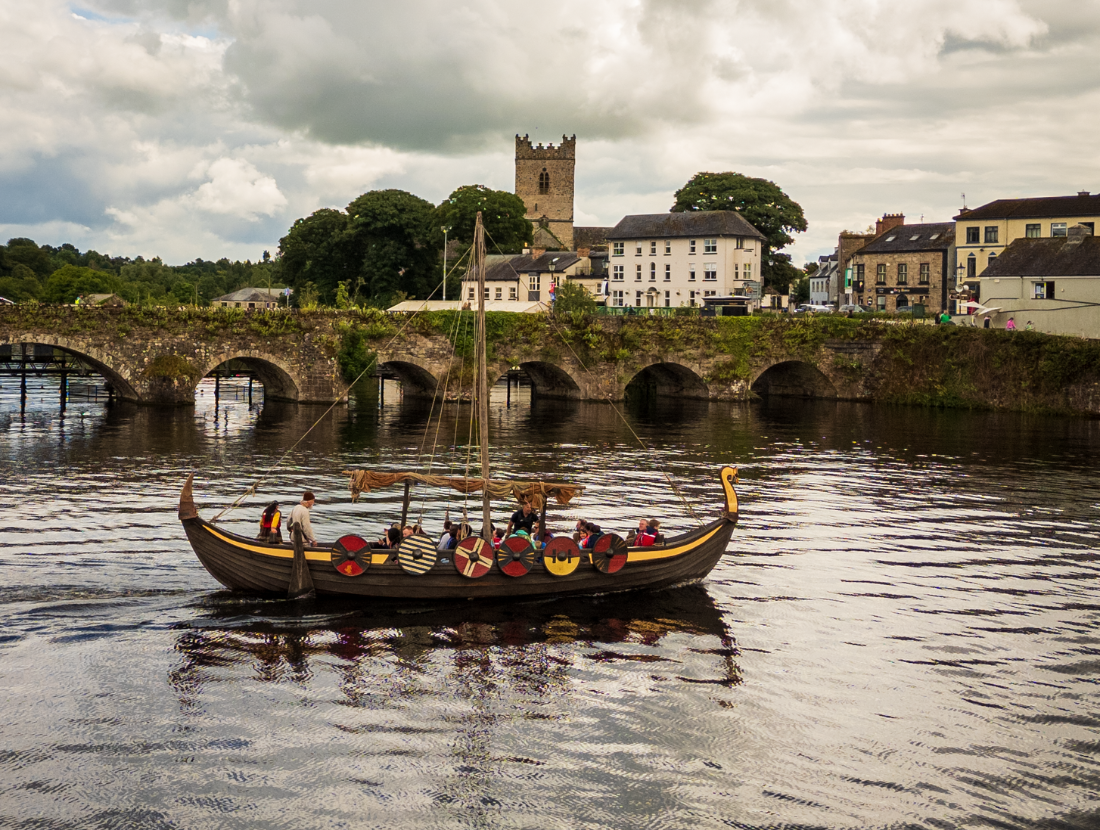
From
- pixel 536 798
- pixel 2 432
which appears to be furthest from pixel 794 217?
pixel 536 798

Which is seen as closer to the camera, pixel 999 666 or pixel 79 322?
pixel 999 666

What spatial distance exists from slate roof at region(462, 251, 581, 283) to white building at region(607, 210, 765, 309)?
9.01m

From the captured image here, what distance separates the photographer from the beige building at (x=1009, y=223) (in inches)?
3460

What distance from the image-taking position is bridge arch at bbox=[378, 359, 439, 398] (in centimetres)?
7206

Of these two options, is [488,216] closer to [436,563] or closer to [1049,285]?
[1049,285]

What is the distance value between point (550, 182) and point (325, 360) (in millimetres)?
106506

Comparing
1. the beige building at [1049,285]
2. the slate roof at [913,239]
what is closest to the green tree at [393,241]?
the slate roof at [913,239]

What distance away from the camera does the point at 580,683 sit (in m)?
18.8

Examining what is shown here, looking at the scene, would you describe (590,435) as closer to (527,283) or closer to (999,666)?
(999,666)

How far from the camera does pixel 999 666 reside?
2000cm

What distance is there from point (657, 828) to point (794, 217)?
106393 millimetres

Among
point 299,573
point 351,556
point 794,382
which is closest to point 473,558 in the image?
point 351,556

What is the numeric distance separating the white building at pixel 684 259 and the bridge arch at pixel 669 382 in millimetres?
16680

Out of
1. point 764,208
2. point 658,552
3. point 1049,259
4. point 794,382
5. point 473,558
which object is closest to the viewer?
point 473,558
